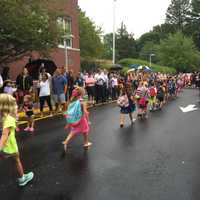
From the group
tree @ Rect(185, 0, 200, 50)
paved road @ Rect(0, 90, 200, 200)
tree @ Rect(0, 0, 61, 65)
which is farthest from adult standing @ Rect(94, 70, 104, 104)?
tree @ Rect(185, 0, 200, 50)

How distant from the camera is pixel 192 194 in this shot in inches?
208

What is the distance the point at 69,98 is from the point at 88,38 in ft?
98.7

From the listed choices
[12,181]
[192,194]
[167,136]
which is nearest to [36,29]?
[167,136]

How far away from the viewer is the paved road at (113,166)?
5355 mm

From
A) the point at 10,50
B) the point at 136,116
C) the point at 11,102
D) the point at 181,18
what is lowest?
the point at 136,116

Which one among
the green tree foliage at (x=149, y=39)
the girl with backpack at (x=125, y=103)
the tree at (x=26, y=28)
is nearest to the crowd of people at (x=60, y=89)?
the girl with backpack at (x=125, y=103)

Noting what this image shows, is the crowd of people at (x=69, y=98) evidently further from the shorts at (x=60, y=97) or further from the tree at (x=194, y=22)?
the tree at (x=194, y=22)

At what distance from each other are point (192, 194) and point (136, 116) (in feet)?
28.4

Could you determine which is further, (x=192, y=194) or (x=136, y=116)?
(x=136, y=116)

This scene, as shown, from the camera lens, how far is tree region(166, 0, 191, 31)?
91.5m

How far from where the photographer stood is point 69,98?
16422 mm

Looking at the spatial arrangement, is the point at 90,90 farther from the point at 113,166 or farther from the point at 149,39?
the point at 149,39

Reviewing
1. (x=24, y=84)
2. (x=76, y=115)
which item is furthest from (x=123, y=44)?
(x=76, y=115)

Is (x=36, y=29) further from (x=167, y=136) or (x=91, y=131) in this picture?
(x=167, y=136)
